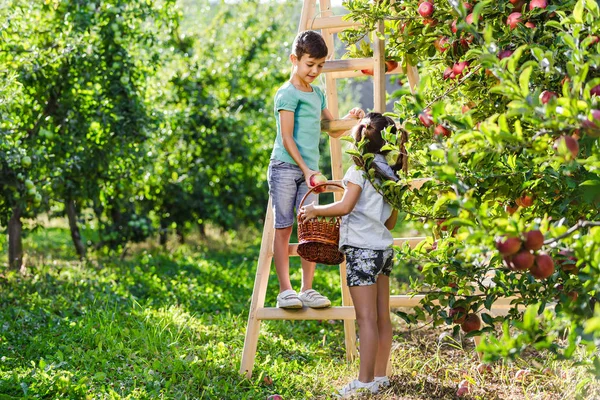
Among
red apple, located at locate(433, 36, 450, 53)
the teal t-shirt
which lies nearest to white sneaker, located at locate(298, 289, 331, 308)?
the teal t-shirt

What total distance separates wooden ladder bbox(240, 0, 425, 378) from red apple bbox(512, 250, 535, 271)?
4.45ft

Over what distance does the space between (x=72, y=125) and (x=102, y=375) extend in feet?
10.4

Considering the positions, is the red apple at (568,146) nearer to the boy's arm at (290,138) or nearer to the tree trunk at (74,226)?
the boy's arm at (290,138)

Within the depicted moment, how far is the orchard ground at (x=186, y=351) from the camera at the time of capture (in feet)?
10.3

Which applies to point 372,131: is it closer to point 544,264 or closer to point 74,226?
point 544,264

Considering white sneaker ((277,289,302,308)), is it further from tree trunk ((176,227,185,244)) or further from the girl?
tree trunk ((176,227,185,244))

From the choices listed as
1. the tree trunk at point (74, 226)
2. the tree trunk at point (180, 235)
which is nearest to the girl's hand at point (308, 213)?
the tree trunk at point (74, 226)

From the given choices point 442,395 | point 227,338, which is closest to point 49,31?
point 227,338

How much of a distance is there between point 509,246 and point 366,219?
4.08 feet

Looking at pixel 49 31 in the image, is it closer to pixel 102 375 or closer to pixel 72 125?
pixel 72 125

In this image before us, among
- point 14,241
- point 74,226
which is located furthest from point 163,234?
point 14,241

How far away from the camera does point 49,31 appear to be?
225 inches

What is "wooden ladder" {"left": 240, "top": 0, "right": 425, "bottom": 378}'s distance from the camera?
3.25 meters

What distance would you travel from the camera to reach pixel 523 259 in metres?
1.82
